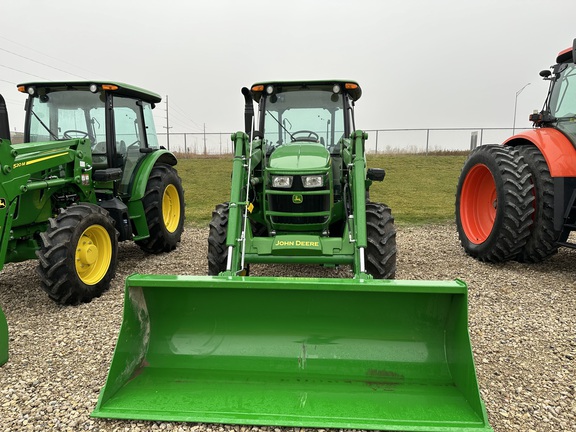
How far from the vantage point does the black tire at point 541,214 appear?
507 cm

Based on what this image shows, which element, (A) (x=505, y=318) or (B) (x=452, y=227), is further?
(B) (x=452, y=227)

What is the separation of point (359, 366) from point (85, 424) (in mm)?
1676

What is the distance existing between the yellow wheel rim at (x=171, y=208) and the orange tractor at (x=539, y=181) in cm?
448

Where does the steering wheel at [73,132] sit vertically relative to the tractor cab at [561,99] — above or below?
below

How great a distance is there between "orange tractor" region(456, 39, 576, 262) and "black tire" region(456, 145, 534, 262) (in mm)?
11

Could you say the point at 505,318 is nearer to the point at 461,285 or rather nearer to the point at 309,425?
the point at 461,285

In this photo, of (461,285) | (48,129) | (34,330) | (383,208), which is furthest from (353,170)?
(48,129)

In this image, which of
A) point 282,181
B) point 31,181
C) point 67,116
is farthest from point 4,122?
point 282,181

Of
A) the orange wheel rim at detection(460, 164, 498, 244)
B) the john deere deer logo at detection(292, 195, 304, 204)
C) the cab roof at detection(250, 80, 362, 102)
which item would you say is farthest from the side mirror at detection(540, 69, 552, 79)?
the john deere deer logo at detection(292, 195, 304, 204)

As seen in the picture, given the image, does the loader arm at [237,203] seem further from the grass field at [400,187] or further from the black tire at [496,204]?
the grass field at [400,187]

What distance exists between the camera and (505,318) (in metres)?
4.01

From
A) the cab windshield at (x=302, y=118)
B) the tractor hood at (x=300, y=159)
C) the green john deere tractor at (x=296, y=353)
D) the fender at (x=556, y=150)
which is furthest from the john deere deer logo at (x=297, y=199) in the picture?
the fender at (x=556, y=150)

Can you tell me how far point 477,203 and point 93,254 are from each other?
5295 mm

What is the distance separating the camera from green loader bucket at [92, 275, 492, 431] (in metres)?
2.46
